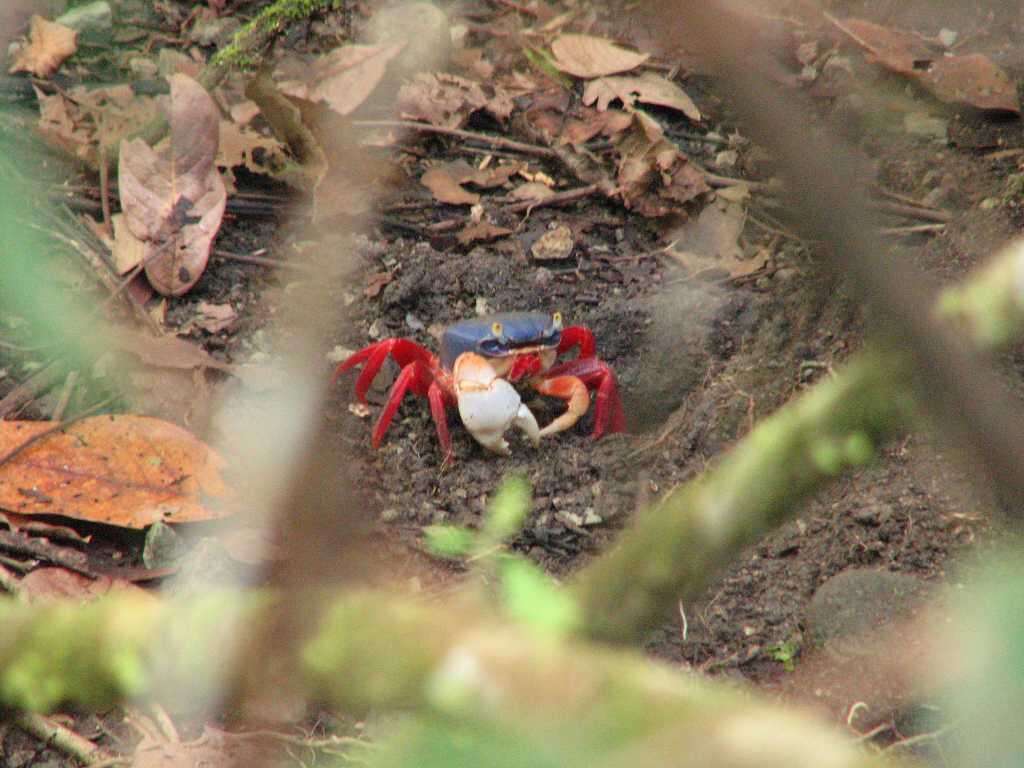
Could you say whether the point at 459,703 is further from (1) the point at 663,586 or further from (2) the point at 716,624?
(2) the point at 716,624

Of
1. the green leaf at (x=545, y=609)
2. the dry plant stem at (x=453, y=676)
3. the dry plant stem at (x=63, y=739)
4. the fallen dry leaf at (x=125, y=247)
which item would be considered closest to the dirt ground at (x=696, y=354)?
the fallen dry leaf at (x=125, y=247)

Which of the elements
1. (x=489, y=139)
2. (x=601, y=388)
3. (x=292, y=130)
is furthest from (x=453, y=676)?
(x=489, y=139)

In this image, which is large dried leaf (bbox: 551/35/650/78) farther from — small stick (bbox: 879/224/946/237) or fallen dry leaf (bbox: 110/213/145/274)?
fallen dry leaf (bbox: 110/213/145/274)

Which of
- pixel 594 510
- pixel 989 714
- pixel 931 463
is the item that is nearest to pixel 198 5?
pixel 594 510

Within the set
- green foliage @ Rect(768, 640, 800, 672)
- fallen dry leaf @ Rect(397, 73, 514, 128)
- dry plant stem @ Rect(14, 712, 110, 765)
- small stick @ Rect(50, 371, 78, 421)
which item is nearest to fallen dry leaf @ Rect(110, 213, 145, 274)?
small stick @ Rect(50, 371, 78, 421)

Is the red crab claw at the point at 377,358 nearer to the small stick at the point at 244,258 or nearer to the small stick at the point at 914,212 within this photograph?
the small stick at the point at 244,258

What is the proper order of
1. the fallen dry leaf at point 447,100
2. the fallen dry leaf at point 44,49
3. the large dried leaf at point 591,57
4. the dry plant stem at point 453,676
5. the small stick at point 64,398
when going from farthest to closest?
the large dried leaf at point 591,57 < the fallen dry leaf at point 447,100 < the fallen dry leaf at point 44,49 < the small stick at point 64,398 < the dry plant stem at point 453,676

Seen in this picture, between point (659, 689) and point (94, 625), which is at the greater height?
point (659, 689)
